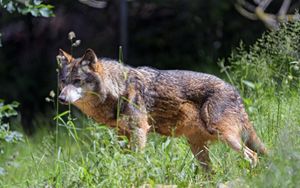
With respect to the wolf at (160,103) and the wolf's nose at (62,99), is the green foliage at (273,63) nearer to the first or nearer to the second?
the wolf at (160,103)

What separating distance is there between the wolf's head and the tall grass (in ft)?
1.83

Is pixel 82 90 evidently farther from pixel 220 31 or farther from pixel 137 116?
pixel 220 31

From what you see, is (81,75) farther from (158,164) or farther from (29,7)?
(158,164)

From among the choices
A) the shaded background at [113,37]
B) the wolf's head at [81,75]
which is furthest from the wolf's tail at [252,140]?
the shaded background at [113,37]

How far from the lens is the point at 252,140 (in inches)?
291

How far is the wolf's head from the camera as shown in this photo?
779 cm

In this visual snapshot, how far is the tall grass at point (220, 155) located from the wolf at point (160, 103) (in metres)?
0.12

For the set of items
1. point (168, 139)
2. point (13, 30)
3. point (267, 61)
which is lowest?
point (13, 30)

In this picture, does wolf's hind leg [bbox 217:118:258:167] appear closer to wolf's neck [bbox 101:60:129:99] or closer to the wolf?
the wolf

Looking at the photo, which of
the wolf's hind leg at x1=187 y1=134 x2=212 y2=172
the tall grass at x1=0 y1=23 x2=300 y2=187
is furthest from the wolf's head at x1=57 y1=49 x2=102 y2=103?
the wolf's hind leg at x1=187 y1=134 x2=212 y2=172

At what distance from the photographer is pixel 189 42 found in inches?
599

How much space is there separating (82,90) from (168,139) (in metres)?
0.84

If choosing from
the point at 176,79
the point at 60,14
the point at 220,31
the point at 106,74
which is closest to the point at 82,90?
the point at 106,74

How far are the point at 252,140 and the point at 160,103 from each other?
0.86m
